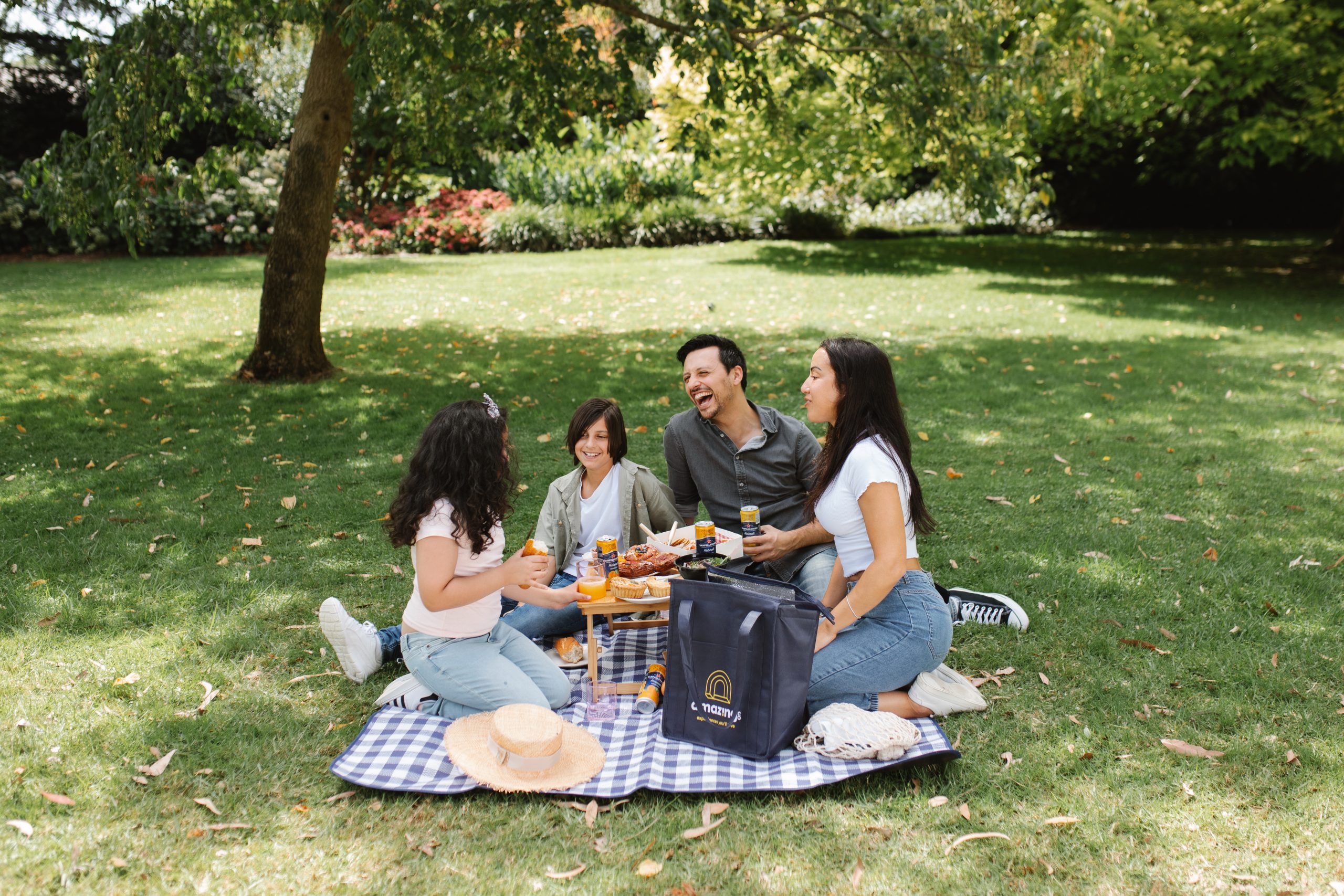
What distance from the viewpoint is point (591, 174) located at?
2159cm

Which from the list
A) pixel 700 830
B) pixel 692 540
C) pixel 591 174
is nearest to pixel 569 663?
pixel 692 540

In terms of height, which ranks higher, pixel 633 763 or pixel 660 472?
pixel 660 472

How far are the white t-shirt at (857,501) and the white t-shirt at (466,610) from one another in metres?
1.27

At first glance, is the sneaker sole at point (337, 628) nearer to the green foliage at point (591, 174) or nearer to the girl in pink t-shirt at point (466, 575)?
the girl in pink t-shirt at point (466, 575)

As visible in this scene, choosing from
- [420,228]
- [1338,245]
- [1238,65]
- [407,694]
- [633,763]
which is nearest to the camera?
[633,763]

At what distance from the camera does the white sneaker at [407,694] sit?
381 centimetres

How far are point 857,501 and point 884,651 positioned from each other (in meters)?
0.57

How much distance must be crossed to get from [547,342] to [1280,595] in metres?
8.20

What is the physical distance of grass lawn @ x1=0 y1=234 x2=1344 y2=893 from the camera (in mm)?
2973

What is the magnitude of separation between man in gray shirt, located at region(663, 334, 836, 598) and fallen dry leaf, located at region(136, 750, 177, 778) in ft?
7.88

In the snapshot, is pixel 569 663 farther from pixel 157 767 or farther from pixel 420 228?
pixel 420 228

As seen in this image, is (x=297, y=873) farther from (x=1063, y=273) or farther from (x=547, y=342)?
(x=1063, y=273)

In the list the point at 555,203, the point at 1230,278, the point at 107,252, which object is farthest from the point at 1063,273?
the point at 107,252

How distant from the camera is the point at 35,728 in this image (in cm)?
358
